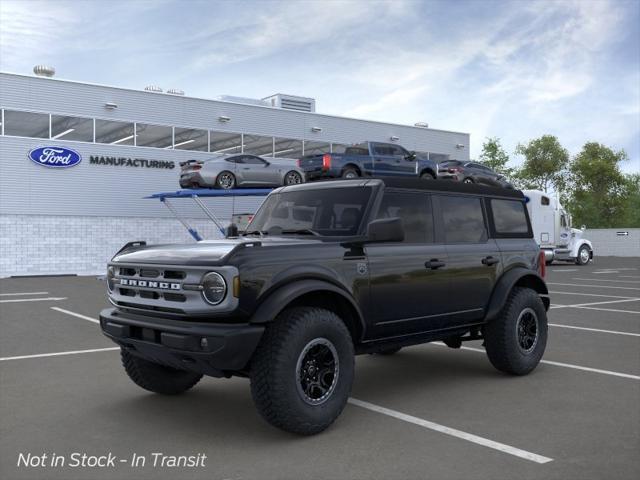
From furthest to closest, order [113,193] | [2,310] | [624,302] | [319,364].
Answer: [113,193] < [624,302] < [2,310] < [319,364]

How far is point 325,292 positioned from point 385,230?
674 millimetres

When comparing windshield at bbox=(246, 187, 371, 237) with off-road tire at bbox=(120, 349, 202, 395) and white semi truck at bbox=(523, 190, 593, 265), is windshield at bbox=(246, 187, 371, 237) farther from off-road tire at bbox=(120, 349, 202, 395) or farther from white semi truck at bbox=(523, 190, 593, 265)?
white semi truck at bbox=(523, 190, 593, 265)

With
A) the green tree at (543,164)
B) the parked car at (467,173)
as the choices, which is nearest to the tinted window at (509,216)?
the parked car at (467,173)

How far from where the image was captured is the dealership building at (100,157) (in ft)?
86.7

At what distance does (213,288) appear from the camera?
4426 millimetres

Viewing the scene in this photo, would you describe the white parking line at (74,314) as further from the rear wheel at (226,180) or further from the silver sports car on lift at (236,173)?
the rear wheel at (226,180)

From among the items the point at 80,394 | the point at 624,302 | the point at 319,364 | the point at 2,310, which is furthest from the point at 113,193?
the point at 319,364

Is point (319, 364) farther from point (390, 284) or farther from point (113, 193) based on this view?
point (113, 193)

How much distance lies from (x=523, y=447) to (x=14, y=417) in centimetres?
399

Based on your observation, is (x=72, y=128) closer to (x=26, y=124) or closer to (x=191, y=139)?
(x=26, y=124)

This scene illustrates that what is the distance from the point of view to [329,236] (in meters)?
5.33

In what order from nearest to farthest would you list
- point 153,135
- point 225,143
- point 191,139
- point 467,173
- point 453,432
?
point 453,432 → point 467,173 → point 153,135 → point 191,139 → point 225,143

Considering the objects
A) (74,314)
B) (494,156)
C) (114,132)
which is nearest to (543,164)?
(494,156)

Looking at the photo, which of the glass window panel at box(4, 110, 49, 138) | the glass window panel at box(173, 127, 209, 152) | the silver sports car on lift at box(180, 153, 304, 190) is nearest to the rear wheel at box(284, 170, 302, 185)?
the silver sports car on lift at box(180, 153, 304, 190)
